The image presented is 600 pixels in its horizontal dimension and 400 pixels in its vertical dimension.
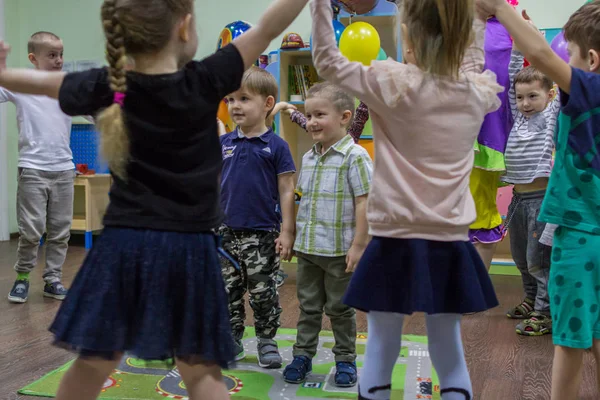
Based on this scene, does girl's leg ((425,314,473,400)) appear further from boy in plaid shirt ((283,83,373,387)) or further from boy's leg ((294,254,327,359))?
boy's leg ((294,254,327,359))

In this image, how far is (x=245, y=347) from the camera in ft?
8.18

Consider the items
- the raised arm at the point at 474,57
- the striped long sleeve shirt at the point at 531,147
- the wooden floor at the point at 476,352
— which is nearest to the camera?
the raised arm at the point at 474,57

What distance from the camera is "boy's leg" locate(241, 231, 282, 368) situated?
7.27 ft

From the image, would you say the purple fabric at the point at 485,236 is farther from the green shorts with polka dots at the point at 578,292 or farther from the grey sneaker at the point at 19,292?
the grey sneaker at the point at 19,292

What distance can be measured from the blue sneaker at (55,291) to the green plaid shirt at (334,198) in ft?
5.89

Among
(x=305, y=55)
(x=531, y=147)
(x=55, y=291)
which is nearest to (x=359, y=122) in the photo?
(x=531, y=147)

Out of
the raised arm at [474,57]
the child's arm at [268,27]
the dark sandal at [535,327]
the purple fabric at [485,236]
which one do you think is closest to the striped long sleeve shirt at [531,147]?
the purple fabric at [485,236]

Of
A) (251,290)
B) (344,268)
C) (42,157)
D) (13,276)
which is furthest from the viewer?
(13,276)

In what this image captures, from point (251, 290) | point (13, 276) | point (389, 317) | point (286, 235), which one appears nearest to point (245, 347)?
point (251, 290)

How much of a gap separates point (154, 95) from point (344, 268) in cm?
105

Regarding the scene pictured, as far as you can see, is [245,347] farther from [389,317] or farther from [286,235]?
[389,317]

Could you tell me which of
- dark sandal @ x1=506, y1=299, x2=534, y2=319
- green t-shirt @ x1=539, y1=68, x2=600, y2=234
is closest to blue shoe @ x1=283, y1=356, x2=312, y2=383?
green t-shirt @ x1=539, y1=68, x2=600, y2=234

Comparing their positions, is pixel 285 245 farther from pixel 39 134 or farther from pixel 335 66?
pixel 39 134

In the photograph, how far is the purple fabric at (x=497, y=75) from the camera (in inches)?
115
